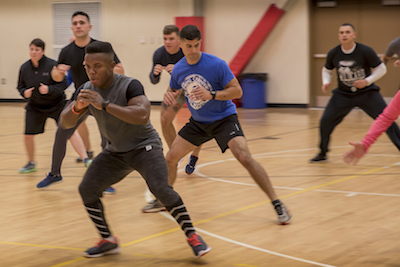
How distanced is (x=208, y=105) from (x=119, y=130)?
131cm

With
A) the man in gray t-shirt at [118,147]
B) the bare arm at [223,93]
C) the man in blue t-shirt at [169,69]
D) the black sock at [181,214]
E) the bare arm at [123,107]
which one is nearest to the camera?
the bare arm at [123,107]

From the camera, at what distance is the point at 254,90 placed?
16.1m

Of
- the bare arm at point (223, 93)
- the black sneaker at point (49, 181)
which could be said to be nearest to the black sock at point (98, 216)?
the bare arm at point (223, 93)

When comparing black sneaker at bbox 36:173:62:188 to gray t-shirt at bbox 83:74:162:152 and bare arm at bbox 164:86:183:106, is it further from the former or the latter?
gray t-shirt at bbox 83:74:162:152

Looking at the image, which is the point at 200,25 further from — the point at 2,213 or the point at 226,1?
the point at 2,213

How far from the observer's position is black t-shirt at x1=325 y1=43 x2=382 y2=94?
7.65 metres

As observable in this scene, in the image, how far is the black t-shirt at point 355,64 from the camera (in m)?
7.65

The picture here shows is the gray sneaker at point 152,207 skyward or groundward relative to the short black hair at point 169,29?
groundward

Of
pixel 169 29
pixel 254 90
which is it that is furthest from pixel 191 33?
pixel 254 90

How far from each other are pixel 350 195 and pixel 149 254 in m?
2.74

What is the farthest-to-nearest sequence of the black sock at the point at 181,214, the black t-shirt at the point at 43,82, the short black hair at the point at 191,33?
the black t-shirt at the point at 43,82, the short black hair at the point at 191,33, the black sock at the point at 181,214

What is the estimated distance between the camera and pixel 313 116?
14109 millimetres

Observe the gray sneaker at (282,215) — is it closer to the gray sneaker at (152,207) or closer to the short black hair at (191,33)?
the gray sneaker at (152,207)

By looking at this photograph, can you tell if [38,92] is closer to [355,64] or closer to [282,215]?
[282,215]
